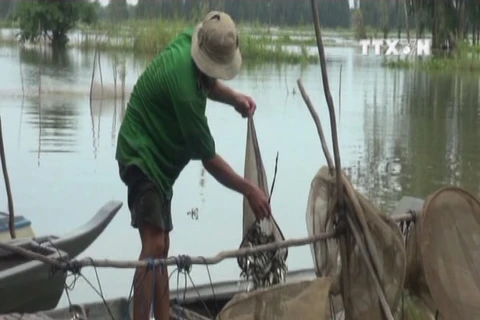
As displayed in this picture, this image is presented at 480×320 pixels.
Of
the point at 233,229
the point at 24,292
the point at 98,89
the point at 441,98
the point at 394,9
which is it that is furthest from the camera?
the point at 394,9

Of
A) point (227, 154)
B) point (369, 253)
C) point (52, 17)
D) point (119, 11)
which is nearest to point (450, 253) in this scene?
point (369, 253)

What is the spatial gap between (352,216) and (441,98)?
17240mm

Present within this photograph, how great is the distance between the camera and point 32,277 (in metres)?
4.89

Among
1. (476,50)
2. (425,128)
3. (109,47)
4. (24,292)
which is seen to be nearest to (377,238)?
(24,292)

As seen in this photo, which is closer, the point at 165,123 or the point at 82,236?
the point at 165,123

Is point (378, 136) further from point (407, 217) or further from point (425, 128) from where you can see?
point (407, 217)

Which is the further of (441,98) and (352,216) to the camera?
(441,98)

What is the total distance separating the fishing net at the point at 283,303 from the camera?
11.2 feet

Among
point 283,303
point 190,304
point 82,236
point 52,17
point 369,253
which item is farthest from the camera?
point 52,17

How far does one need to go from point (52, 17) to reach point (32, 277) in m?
32.1

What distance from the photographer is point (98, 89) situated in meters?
18.1

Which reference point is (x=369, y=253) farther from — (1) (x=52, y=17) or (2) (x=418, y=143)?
(1) (x=52, y=17)

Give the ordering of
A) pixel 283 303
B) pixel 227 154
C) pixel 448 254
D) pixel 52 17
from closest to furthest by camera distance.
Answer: pixel 283 303
pixel 448 254
pixel 227 154
pixel 52 17

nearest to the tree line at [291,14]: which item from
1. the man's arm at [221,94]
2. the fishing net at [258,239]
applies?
the fishing net at [258,239]
